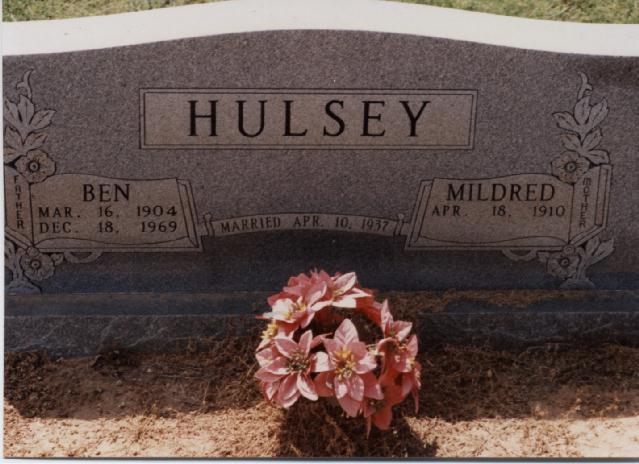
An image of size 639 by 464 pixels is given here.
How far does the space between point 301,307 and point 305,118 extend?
2.79 feet

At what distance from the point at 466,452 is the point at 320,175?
Result: 1.25m

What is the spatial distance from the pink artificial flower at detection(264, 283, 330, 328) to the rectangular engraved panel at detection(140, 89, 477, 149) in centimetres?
73

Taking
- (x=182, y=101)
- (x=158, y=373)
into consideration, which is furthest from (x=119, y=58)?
(x=158, y=373)

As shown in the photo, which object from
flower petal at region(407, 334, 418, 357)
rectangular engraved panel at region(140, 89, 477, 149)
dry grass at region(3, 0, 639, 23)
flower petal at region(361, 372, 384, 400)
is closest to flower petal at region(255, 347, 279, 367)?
flower petal at region(361, 372, 384, 400)

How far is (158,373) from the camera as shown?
158 inches

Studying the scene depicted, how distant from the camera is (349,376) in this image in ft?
11.0

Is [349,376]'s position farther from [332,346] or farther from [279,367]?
[279,367]

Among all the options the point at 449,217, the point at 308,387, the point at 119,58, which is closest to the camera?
the point at 308,387

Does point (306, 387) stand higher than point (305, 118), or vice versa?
point (305, 118)

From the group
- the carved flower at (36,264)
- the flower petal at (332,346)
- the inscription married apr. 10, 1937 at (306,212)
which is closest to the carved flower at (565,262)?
the inscription married apr. 10, 1937 at (306,212)

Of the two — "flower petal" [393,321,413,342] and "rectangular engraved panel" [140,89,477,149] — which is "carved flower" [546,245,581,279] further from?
"flower petal" [393,321,413,342]

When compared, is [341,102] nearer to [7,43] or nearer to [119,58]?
[119,58]

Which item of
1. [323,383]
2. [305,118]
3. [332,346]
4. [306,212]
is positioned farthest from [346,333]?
[305,118]

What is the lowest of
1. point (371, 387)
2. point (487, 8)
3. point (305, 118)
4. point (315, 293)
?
point (371, 387)
